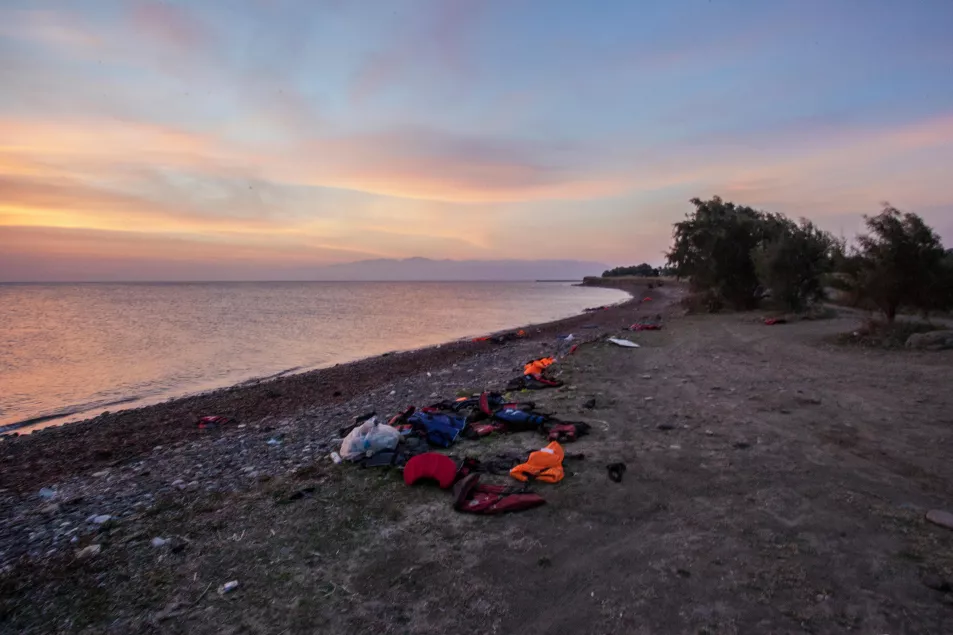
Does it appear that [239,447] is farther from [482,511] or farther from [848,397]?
[848,397]

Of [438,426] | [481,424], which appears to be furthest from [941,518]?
[438,426]

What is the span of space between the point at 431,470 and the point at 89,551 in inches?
130

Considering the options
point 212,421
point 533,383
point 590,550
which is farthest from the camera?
point 212,421

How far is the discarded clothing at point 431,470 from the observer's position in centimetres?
582

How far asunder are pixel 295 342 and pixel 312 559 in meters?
24.4

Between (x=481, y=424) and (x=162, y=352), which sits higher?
(x=481, y=424)

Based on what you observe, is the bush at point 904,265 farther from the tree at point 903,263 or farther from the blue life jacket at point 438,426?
the blue life jacket at point 438,426

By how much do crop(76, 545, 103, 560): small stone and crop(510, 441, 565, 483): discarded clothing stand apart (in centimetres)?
413

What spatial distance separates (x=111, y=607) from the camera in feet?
12.9

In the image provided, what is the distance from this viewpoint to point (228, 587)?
161 inches

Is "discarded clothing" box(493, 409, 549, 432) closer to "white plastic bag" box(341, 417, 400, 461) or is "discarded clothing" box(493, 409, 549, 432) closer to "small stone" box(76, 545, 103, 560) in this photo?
"white plastic bag" box(341, 417, 400, 461)

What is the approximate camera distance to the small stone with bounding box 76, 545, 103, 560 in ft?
15.4

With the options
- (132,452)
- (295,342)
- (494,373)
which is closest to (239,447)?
(132,452)

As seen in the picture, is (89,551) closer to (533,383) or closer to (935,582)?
(935,582)
